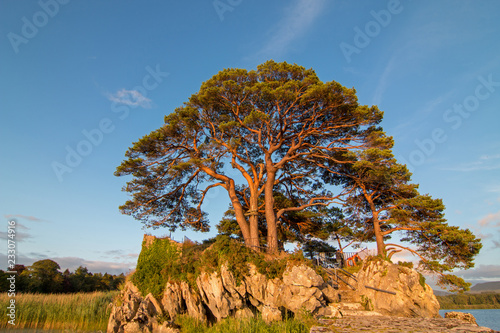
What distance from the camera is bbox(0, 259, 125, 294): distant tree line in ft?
86.3

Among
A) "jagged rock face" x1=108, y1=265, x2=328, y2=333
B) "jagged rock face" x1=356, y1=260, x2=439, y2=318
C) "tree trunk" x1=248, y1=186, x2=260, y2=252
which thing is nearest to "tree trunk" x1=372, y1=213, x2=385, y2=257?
"jagged rock face" x1=356, y1=260, x2=439, y2=318

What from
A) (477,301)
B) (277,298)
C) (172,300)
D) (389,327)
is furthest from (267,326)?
(477,301)

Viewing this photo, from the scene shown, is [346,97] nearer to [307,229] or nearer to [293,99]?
[293,99]

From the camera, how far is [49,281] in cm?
3080

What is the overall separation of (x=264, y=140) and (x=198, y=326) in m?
11.3

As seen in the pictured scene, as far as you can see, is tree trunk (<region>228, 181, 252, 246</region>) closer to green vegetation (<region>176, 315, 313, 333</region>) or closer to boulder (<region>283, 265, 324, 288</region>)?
boulder (<region>283, 265, 324, 288</region>)

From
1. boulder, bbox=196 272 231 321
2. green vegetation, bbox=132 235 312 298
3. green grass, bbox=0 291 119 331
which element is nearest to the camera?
boulder, bbox=196 272 231 321

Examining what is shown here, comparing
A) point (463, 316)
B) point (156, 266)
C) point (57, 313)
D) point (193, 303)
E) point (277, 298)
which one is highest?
point (156, 266)

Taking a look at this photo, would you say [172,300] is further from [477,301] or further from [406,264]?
[477,301]

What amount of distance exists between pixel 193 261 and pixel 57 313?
887 centimetres

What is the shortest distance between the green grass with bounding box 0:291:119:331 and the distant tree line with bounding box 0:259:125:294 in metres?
9.53

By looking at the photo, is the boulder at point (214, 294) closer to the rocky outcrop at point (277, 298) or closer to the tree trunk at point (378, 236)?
the rocky outcrop at point (277, 298)

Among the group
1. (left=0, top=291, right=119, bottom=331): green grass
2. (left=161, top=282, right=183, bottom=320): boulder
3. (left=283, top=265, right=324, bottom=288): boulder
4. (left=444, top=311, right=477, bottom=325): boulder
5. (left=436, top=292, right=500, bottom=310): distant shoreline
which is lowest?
(left=436, top=292, right=500, bottom=310): distant shoreline

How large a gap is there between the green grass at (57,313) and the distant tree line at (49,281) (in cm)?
953
